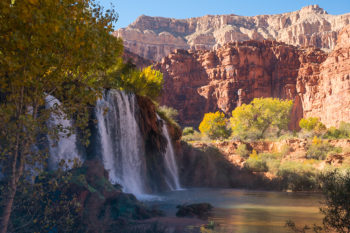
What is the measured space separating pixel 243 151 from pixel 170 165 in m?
10.9

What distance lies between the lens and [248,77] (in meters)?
67.4

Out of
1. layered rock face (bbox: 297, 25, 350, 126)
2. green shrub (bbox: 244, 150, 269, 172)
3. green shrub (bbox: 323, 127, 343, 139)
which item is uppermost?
layered rock face (bbox: 297, 25, 350, 126)

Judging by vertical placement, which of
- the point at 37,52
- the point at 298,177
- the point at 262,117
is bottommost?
the point at 298,177

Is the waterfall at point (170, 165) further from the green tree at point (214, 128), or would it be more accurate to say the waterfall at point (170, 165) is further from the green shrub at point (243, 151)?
the green tree at point (214, 128)

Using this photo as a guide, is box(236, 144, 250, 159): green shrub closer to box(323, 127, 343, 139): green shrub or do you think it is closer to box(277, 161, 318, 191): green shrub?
box(277, 161, 318, 191): green shrub

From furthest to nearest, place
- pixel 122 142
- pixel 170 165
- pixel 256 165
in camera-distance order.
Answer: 1. pixel 256 165
2. pixel 170 165
3. pixel 122 142

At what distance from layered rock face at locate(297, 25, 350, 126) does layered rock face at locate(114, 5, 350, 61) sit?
135 feet

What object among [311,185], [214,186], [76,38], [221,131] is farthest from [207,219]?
[221,131]

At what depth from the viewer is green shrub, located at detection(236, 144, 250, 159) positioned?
31619 mm

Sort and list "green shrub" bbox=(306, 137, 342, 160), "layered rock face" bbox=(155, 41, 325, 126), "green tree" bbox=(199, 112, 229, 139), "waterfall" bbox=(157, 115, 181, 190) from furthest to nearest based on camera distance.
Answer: "layered rock face" bbox=(155, 41, 325, 126) → "green tree" bbox=(199, 112, 229, 139) → "green shrub" bbox=(306, 137, 342, 160) → "waterfall" bbox=(157, 115, 181, 190)

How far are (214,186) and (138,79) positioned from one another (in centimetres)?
1144

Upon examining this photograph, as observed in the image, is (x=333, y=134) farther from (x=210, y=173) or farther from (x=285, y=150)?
(x=210, y=173)

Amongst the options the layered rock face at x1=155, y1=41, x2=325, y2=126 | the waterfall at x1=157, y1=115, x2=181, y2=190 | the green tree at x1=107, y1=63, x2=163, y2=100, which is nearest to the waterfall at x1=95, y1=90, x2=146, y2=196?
the green tree at x1=107, y1=63, x2=163, y2=100

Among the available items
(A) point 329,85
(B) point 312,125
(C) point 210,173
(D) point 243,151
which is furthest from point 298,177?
(A) point 329,85
